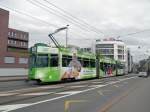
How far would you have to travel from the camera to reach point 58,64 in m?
29.6

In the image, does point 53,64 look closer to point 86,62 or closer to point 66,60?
point 66,60

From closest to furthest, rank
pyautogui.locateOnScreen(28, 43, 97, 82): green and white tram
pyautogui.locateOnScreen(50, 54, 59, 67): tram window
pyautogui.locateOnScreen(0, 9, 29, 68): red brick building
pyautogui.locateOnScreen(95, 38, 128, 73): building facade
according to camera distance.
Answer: pyautogui.locateOnScreen(28, 43, 97, 82): green and white tram → pyautogui.locateOnScreen(50, 54, 59, 67): tram window → pyautogui.locateOnScreen(0, 9, 29, 68): red brick building → pyautogui.locateOnScreen(95, 38, 128, 73): building facade

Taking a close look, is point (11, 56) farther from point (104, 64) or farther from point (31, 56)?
point (31, 56)

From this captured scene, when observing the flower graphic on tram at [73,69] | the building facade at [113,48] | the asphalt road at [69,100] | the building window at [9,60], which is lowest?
the asphalt road at [69,100]

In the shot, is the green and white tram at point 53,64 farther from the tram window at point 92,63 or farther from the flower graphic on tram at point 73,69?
the tram window at point 92,63

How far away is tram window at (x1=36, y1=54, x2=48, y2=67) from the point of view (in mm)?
27516

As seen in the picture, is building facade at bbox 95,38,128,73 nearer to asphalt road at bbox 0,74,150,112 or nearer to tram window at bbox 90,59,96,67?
tram window at bbox 90,59,96,67

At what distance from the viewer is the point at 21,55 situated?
6294 cm

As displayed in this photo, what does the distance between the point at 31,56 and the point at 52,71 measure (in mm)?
2394

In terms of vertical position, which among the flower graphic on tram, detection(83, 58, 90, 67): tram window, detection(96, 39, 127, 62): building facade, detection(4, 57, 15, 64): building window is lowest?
the flower graphic on tram

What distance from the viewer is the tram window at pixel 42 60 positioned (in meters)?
27.5

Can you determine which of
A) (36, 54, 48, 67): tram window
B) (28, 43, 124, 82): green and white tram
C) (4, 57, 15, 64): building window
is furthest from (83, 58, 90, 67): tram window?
(4, 57, 15, 64): building window

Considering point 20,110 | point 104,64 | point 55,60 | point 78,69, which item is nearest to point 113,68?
point 104,64

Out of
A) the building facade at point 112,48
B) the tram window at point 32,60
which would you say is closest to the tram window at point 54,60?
the tram window at point 32,60
